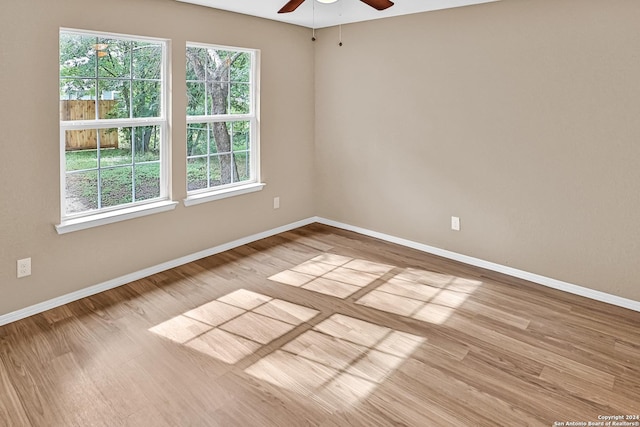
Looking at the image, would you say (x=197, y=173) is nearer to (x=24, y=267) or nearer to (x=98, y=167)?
(x=98, y=167)

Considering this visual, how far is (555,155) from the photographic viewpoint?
3.59 m

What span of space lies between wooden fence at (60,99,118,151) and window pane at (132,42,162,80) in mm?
349

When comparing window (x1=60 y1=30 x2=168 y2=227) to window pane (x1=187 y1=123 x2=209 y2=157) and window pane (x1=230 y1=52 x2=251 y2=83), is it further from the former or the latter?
window pane (x1=230 y1=52 x2=251 y2=83)

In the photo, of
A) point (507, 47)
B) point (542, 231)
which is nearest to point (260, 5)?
point (507, 47)

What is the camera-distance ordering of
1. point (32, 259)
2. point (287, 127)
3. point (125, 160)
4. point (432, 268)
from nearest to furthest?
point (32, 259) < point (125, 160) < point (432, 268) < point (287, 127)

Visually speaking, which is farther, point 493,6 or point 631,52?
point 493,6

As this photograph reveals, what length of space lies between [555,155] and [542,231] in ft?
2.00

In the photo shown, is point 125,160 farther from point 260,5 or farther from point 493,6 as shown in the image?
point 493,6

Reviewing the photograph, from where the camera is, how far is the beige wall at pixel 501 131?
331cm

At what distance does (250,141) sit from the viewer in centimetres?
471

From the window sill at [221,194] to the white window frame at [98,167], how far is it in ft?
0.65

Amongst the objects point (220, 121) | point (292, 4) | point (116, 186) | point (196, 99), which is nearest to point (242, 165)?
point (220, 121)

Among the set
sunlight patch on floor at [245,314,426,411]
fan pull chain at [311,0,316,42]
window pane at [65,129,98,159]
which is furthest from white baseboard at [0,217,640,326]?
fan pull chain at [311,0,316,42]

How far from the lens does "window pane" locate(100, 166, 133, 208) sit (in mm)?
3570
